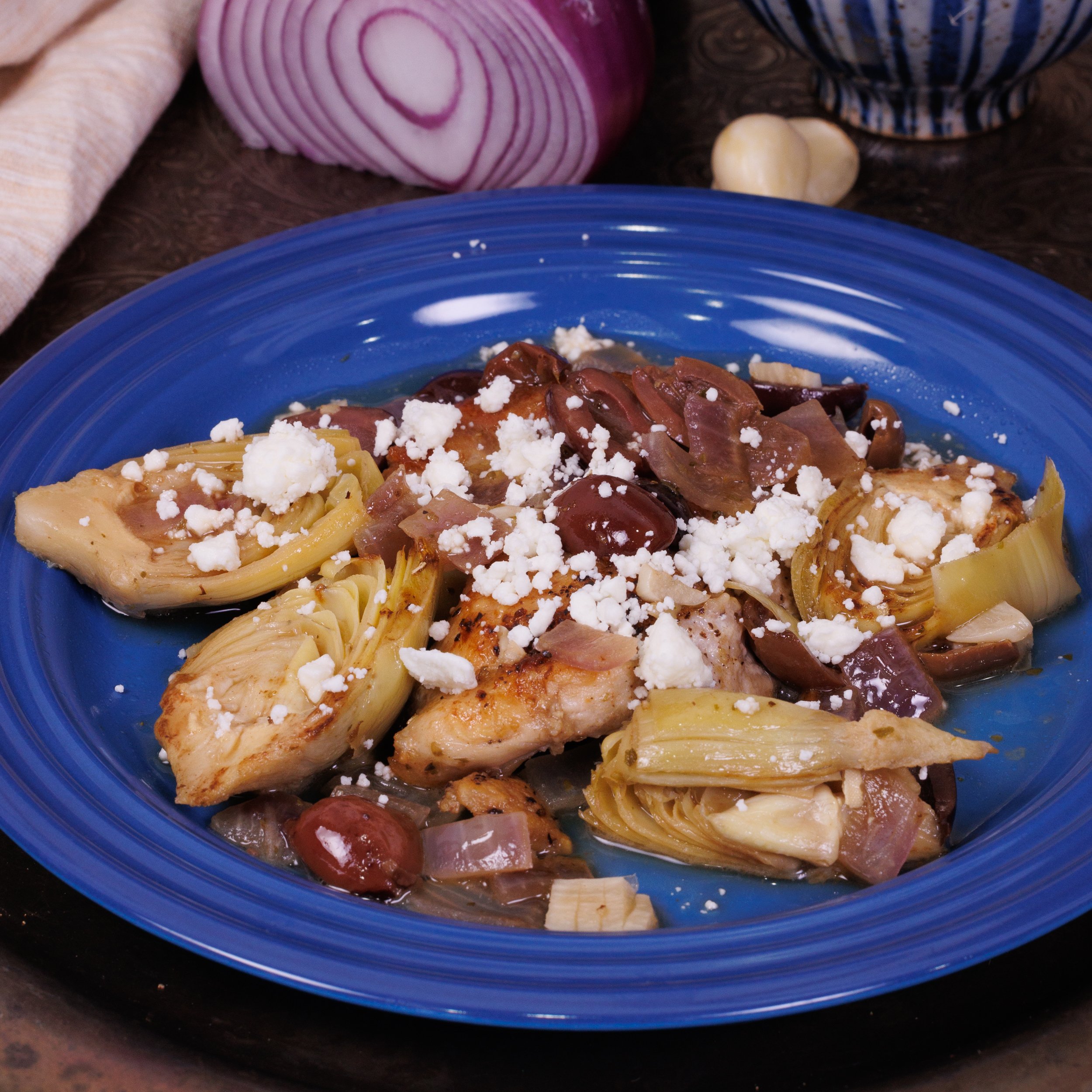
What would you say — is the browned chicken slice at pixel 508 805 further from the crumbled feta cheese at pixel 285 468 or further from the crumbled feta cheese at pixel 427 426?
the crumbled feta cheese at pixel 427 426

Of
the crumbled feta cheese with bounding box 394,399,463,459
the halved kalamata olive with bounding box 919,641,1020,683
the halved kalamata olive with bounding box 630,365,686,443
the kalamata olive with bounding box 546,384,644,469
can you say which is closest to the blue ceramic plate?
the halved kalamata olive with bounding box 919,641,1020,683

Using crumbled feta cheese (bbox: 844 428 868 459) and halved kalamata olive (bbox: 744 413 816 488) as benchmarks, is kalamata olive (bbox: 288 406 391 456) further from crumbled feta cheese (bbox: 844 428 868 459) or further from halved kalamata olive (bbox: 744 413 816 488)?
crumbled feta cheese (bbox: 844 428 868 459)

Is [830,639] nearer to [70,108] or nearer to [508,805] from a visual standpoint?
[508,805]

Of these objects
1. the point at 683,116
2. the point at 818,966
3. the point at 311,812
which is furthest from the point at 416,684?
the point at 683,116

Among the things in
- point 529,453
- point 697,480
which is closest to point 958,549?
point 697,480

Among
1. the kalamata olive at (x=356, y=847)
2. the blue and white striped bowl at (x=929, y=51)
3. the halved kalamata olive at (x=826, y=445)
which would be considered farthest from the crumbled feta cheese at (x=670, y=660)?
the blue and white striped bowl at (x=929, y=51)

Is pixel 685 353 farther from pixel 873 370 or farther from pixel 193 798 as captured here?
pixel 193 798

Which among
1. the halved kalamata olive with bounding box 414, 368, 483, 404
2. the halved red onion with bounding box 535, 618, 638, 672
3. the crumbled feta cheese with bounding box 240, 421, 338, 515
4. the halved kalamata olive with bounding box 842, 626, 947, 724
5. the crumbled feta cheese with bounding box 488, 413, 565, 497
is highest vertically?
the crumbled feta cheese with bounding box 240, 421, 338, 515
